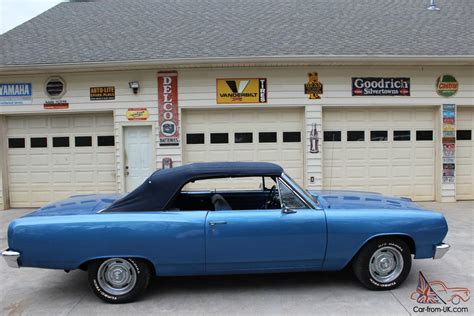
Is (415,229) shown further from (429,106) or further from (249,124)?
(429,106)

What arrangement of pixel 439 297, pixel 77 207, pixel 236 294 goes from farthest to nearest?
1. pixel 77 207
2. pixel 236 294
3. pixel 439 297

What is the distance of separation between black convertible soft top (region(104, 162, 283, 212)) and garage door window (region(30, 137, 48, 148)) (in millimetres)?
6559

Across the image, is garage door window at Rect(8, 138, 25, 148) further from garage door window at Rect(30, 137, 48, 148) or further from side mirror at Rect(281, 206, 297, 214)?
side mirror at Rect(281, 206, 297, 214)

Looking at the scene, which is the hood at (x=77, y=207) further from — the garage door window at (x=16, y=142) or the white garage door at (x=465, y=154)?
the white garage door at (x=465, y=154)

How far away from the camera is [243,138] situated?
375 inches

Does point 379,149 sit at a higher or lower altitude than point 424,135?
lower

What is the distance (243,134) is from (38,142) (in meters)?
5.04

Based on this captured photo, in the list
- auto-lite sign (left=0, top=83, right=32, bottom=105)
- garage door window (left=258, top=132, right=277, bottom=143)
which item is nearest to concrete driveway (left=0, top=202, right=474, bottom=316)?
garage door window (left=258, top=132, right=277, bottom=143)

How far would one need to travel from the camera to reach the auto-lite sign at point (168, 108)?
30.3 feet

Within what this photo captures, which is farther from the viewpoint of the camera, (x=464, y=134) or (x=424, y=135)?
(x=464, y=134)

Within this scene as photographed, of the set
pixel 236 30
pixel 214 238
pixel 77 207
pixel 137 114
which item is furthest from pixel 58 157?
pixel 214 238

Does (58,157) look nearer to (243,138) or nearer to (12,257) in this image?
(243,138)

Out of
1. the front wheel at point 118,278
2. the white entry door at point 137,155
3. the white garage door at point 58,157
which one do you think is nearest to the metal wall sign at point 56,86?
the white garage door at point 58,157

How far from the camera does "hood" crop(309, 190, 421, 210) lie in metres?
4.39
